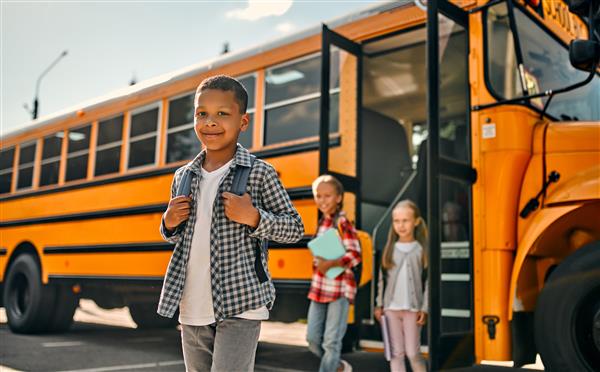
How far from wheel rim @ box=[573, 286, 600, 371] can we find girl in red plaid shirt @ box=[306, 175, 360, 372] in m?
1.00

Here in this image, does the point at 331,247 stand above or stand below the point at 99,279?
above

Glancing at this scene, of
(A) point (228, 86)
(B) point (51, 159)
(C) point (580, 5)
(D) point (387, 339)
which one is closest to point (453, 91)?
(C) point (580, 5)

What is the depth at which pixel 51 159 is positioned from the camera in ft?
19.1

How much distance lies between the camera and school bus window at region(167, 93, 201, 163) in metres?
4.35

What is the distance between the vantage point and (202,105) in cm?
139

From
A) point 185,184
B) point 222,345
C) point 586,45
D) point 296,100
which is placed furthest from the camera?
point 296,100

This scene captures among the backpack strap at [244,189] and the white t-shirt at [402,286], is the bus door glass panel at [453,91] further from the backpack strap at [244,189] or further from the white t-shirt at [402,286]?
the backpack strap at [244,189]

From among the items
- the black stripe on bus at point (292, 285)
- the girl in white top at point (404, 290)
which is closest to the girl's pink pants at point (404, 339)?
the girl in white top at point (404, 290)

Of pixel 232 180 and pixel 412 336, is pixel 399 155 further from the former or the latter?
pixel 232 180

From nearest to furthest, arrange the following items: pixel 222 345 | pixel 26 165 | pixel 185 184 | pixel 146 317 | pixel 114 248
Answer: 1. pixel 222 345
2. pixel 185 184
3. pixel 114 248
4. pixel 26 165
5. pixel 146 317

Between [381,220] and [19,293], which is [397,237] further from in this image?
[19,293]

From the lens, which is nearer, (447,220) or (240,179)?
(240,179)

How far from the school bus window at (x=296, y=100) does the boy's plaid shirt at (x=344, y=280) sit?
33.2 inches

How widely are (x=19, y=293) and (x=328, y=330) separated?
13.1ft
